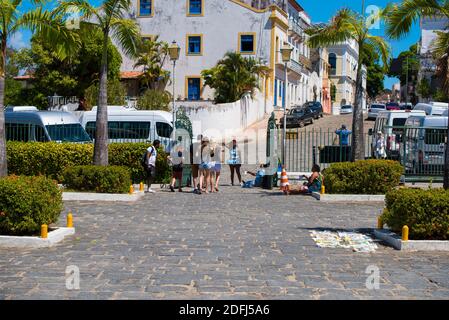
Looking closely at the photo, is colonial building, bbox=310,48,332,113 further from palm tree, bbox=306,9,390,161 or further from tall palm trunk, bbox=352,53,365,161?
tall palm trunk, bbox=352,53,365,161

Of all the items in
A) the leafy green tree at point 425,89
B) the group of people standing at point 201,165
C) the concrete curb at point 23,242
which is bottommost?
the concrete curb at point 23,242

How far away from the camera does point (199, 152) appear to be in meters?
19.5

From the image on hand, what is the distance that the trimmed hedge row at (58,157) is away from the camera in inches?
777

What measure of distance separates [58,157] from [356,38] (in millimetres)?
9785

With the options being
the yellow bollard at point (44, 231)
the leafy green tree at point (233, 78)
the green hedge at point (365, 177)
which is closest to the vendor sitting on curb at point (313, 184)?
the green hedge at point (365, 177)

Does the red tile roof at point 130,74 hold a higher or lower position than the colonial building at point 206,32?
lower

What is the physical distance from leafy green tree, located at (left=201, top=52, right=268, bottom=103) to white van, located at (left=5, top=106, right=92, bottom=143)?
67.8 feet

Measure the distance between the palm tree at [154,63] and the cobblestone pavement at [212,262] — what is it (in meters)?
33.2

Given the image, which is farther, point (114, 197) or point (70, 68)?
point (70, 68)

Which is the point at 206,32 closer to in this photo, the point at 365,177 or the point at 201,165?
the point at 201,165

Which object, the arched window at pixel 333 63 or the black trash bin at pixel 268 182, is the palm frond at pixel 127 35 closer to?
the black trash bin at pixel 268 182

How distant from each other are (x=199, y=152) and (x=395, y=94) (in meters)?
158
